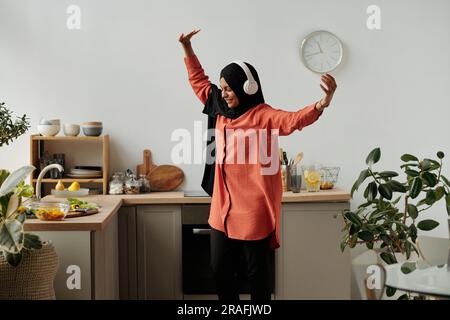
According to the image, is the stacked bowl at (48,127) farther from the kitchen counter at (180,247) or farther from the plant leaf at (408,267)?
the plant leaf at (408,267)

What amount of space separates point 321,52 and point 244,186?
165 cm

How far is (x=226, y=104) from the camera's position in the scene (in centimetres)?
340

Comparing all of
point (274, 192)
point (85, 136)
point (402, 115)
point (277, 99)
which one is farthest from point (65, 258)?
point (402, 115)

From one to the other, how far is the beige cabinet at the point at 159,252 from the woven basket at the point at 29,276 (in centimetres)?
138

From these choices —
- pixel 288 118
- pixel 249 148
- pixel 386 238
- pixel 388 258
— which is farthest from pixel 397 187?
pixel 249 148

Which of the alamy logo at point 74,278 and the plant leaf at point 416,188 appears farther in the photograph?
the alamy logo at point 74,278

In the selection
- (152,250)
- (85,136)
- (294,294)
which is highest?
(85,136)

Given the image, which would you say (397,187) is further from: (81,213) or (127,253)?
(127,253)

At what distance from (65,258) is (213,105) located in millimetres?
1074

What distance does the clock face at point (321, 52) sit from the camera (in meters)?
4.57

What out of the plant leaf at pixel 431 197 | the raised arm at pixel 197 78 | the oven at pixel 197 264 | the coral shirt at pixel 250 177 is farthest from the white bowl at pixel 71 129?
the plant leaf at pixel 431 197

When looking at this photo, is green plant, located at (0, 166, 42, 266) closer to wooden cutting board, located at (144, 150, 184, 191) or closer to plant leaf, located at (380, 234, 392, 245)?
plant leaf, located at (380, 234, 392, 245)
